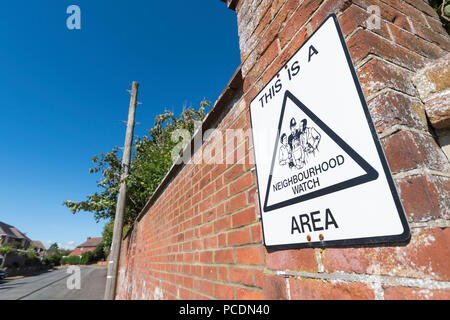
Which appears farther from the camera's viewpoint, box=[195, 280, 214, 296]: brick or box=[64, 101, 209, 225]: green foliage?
box=[64, 101, 209, 225]: green foliage

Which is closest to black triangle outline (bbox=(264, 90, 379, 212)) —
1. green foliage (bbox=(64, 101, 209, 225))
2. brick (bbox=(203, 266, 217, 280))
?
brick (bbox=(203, 266, 217, 280))

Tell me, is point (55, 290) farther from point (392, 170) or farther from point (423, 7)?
point (423, 7)

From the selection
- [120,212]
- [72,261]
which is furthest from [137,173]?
[72,261]

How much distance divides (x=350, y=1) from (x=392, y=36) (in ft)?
0.66

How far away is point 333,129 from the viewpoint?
713 mm

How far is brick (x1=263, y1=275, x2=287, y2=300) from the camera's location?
2.88ft

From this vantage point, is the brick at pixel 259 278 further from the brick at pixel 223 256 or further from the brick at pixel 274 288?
the brick at pixel 223 256

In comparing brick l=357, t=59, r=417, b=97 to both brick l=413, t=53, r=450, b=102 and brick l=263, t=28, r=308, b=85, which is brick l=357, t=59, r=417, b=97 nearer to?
brick l=413, t=53, r=450, b=102

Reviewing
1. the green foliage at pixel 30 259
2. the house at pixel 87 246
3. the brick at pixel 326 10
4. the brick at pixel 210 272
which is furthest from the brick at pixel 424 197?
the house at pixel 87 246

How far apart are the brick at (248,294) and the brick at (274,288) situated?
123mm

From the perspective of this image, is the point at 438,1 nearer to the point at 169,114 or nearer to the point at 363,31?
the point at 363,31

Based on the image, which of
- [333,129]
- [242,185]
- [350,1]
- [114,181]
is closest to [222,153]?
[242,185]

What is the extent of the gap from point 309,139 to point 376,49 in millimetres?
338

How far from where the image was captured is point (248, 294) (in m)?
1.18
